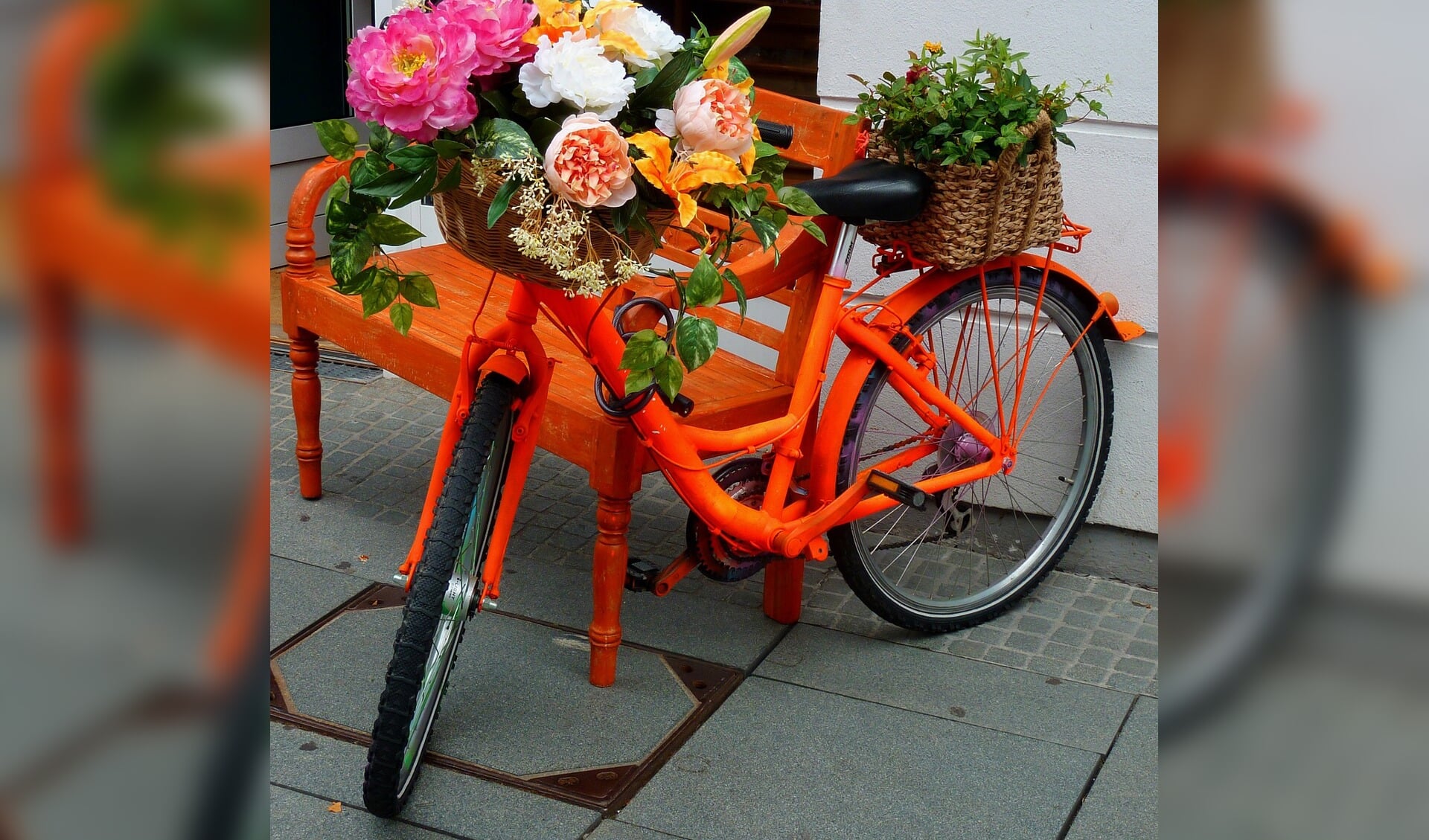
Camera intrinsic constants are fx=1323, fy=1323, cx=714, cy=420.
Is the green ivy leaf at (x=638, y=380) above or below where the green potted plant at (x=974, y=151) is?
below

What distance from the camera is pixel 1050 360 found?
12.0ft

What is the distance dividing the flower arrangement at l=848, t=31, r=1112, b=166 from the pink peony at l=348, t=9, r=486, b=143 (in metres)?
1.09

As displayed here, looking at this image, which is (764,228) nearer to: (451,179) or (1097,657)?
(451,179)

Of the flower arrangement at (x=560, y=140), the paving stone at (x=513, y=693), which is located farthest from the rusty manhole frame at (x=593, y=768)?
the flower arrangement at (x=560, y=140)

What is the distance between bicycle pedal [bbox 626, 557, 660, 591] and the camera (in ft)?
9.66

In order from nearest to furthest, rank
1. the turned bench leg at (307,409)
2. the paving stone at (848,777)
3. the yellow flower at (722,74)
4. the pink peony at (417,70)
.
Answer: the pink peony at (417,70) → the yellow flower at (722,74) → the paving stone at (848,777) → the turned bench leg at (307,409)

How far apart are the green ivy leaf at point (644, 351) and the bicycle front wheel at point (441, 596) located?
31 centimetres

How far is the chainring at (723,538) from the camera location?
291 centimetres

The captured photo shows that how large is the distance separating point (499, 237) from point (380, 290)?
0.22 meters

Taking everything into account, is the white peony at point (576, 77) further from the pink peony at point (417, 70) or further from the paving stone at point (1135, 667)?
the paving stone at point (1135, 667)
